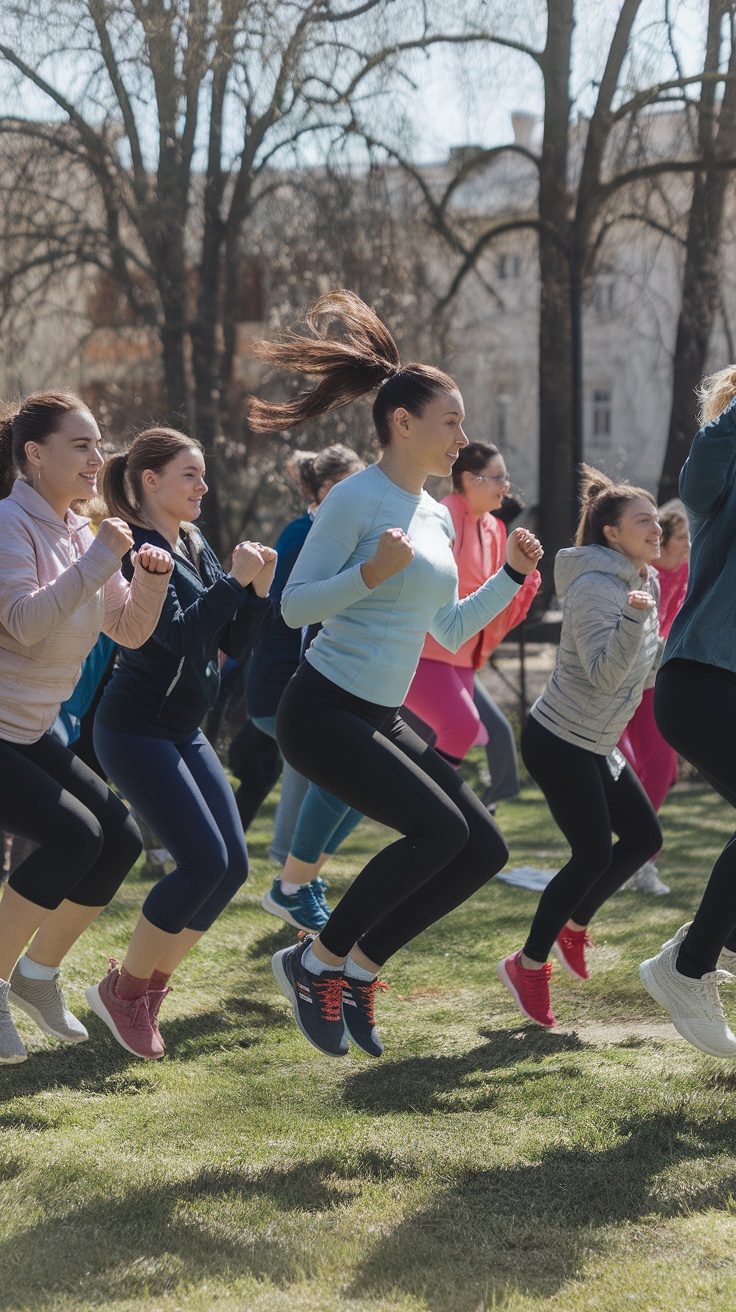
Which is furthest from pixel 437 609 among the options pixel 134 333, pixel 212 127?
pixel 134 333

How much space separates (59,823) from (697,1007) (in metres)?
1.82

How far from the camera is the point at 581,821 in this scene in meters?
4.48

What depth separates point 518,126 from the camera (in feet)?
43.8

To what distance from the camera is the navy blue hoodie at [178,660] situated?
13.1ft

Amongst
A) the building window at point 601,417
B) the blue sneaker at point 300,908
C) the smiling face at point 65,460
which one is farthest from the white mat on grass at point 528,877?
the building window at point 601,417

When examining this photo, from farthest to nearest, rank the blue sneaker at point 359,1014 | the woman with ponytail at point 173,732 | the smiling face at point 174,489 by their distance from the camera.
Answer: the smiling face at point 174,489 → the woman with ponytail at point 173,732 → the blue sneaker at point 359,1014

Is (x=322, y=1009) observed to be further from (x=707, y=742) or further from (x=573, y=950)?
(x=573, y=950)

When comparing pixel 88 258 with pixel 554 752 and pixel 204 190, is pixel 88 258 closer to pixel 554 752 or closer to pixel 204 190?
pixel 204 190

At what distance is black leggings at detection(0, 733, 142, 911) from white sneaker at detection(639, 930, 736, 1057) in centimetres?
157

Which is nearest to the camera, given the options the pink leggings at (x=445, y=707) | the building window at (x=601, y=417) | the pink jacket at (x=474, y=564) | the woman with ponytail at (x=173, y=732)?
the woman with ponytail at (x=173, y=732)

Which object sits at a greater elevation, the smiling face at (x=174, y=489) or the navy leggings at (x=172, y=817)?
the smiling face at (x=174, y=489)

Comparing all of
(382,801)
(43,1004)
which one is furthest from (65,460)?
(43,1004)

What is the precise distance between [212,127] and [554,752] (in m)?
9.39

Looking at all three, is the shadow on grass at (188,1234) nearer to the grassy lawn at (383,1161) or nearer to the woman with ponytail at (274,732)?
the grassy lawn at (383,1161)
